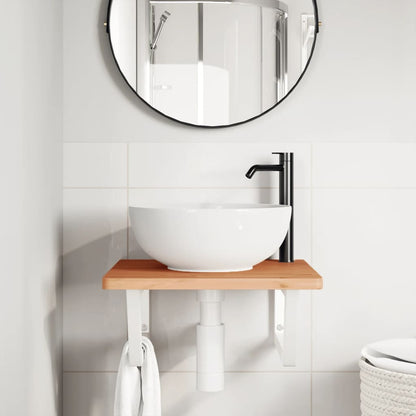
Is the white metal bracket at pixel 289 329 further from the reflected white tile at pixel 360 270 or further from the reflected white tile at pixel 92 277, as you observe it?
the reflected white tile at pixel 92 277

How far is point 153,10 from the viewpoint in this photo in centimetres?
182

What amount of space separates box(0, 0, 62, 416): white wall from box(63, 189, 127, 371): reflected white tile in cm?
5

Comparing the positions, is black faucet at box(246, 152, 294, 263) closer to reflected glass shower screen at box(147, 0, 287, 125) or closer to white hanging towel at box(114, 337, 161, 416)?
reflected glass shower screen at box(147, 0, 287, 125)

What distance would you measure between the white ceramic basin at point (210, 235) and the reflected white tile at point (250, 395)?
502 mm

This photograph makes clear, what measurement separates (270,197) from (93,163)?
1.79 ft

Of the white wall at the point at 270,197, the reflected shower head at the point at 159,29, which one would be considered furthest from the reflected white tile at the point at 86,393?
the reflected shower head at the point at 159,29

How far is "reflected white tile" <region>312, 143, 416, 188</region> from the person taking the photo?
185 cm

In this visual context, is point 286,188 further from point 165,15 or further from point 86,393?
point 86,393

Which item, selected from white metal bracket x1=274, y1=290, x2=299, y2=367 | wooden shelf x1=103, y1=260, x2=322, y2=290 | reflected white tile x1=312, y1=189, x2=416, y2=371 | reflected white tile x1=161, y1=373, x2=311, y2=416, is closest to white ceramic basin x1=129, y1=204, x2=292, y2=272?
wooden shelf x1=103, y1=260, x2=322, y2=290

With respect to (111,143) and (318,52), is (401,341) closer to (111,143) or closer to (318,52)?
(318,52)

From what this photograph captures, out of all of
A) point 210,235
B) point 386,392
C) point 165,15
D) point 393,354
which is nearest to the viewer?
point 210,235

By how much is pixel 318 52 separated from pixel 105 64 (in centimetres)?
65

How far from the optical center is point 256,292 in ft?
6.11

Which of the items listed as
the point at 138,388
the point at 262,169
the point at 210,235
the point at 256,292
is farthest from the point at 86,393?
the point at 262,169
